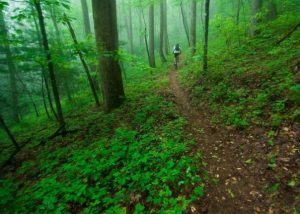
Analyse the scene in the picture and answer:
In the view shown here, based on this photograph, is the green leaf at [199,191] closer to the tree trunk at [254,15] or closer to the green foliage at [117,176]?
the green foliage at [117,176]

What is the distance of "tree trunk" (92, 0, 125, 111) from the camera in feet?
24.7

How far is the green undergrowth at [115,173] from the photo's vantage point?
141 inches

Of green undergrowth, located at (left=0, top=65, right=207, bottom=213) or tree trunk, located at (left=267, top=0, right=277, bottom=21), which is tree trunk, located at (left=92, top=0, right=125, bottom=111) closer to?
green undergrowth, located at (left=0, top=65, right=207, bottom=213)

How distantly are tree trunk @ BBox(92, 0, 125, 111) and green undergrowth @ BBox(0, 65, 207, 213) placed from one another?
159 cm

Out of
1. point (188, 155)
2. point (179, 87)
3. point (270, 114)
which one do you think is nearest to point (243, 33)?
point (179, 87)

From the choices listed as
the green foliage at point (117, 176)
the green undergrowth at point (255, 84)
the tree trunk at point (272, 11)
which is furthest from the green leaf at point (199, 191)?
the tree trunk at point (272, 11)

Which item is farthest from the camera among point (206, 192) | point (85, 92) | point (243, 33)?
point (85, 92)

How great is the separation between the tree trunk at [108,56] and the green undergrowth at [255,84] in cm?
319

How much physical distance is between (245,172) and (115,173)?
2.56 m

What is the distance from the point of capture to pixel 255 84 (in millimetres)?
6348

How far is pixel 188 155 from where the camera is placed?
14.6 ft

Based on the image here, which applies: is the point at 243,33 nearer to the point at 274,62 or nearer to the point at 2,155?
the point at 274,62

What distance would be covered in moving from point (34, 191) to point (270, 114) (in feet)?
18.5

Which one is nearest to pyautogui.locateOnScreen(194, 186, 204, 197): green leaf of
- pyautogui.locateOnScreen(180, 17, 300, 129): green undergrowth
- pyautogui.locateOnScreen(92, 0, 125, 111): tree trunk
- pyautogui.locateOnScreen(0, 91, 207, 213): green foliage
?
pyautogui.locateOnScreen(0, 91, 207, 213): green foliage
